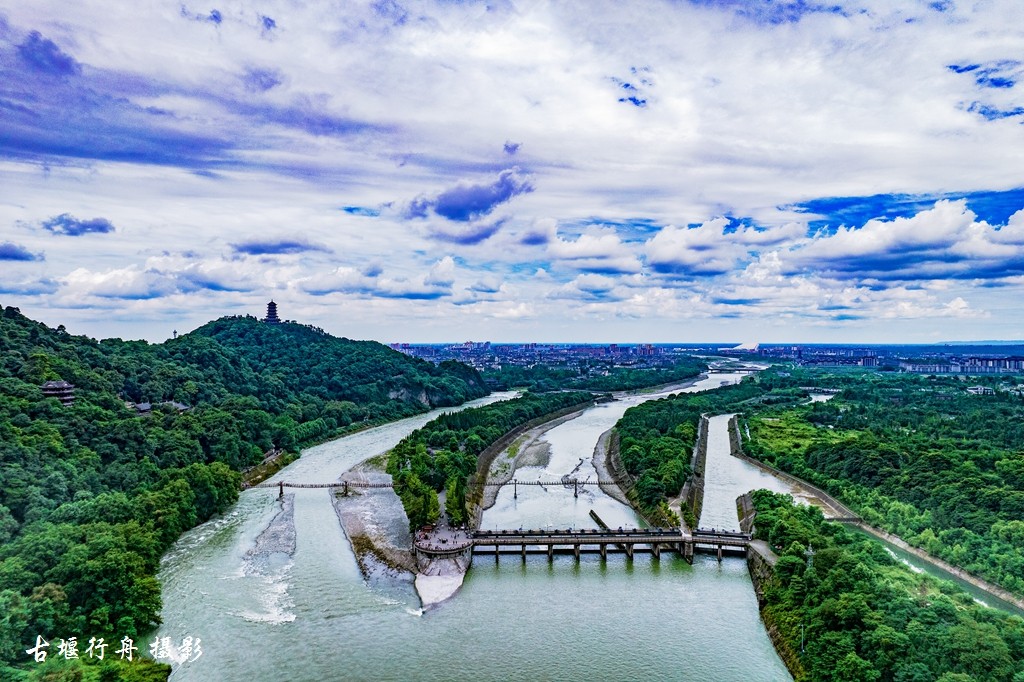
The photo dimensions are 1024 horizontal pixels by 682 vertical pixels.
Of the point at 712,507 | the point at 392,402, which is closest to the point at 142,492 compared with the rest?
the point at 712,507

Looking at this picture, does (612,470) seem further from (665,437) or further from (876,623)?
(876,623)

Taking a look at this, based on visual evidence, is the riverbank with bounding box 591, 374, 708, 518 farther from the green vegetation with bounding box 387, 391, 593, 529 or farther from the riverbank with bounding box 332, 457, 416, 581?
the riverbank with bounding box 332, 457, 416, 581

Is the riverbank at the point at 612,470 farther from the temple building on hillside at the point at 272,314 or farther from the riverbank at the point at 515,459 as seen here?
the temple building on hillside at the point at 272,314

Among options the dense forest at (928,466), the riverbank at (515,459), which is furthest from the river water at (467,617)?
the dense forest at (928,466)

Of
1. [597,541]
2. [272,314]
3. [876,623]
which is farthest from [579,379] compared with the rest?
[876,623]

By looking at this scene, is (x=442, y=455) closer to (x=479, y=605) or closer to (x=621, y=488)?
(x=621, y=488)

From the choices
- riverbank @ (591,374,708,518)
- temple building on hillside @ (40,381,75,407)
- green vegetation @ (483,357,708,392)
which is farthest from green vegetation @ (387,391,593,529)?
green vegetation @ (483,357,708,392)
